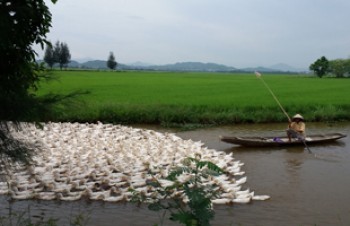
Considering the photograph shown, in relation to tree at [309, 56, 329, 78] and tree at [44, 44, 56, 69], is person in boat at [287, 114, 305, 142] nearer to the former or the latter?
tree at [44, 44, 56, 69]

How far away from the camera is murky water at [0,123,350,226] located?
277 inches

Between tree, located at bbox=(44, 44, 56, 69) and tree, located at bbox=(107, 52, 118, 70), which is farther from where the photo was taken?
tree, located at bbox=(107, 52, 118, 70)

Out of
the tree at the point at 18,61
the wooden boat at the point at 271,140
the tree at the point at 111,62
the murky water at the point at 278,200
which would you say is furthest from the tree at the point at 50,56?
the tree at the point at 111,62

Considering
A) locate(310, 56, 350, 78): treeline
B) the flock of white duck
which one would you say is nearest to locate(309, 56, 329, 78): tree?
locate(310, 56, 350, 78): treeline

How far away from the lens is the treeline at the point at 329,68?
78.6m

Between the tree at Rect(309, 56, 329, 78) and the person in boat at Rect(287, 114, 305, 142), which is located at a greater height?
the tree at Rect(309, 56, 329, 78)

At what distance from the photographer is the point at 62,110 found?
185 inches

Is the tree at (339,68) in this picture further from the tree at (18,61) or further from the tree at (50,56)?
the tree at (18,61)

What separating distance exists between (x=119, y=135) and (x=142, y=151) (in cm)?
283

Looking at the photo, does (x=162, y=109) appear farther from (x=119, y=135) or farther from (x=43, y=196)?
(x=43, y=196)

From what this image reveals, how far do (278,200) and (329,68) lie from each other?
77.7 meters

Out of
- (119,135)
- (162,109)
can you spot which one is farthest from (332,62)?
(119,135)

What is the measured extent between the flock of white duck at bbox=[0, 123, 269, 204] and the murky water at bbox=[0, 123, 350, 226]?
0.97 ft

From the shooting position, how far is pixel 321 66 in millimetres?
78625
